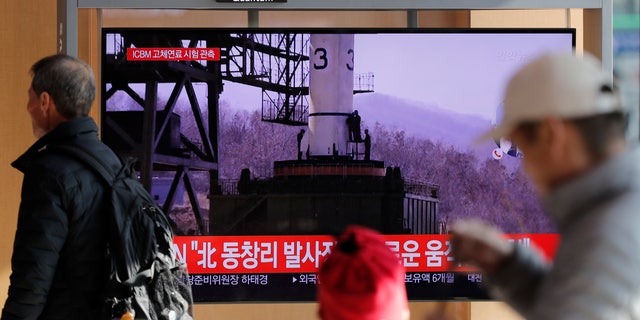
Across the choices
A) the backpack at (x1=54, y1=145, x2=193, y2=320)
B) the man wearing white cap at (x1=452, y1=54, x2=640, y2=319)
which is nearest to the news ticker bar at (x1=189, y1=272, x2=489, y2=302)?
the backpack at (x1=54, y1=145, x2=193, y2=320)

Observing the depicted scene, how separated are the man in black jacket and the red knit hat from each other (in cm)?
144

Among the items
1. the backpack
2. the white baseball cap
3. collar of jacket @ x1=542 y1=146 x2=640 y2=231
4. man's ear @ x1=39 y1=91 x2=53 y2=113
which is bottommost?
the backpack

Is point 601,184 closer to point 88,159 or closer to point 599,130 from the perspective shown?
point 599,130

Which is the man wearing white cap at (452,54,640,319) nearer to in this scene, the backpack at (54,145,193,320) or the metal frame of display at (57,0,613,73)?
the backpack at (54,145,193,320)

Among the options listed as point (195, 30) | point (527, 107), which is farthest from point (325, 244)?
point (527, 107)

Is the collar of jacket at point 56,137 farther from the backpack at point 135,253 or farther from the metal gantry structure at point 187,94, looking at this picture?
the metal gantry structure at point 187,94

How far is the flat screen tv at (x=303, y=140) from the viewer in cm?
565

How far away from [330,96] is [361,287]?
12.3 feet

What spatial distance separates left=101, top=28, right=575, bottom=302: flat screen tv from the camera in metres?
5.65

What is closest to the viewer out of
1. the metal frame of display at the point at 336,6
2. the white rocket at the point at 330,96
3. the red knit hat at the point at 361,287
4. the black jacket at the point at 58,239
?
the red knit hat at the point at 361,287

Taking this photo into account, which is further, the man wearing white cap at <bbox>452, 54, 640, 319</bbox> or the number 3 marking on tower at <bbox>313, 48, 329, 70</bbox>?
the number 3 marking on tower at <bbox>313, 48, 329, 70</bbox>

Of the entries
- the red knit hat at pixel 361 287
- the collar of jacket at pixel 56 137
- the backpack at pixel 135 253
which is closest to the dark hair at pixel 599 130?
the red knit hat at pixel 361 287

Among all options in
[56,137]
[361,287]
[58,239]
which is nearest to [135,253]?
[58,239]
